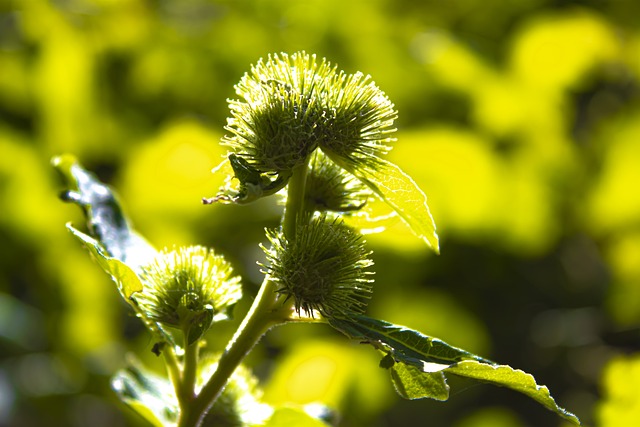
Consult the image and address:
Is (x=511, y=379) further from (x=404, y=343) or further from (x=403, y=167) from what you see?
(x=403, y=167)

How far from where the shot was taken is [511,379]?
3.10 ft

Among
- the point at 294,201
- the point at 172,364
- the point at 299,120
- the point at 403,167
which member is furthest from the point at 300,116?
the point at 403,167

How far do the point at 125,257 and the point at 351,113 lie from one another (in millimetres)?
447

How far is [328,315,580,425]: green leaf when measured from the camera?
37.2 inches

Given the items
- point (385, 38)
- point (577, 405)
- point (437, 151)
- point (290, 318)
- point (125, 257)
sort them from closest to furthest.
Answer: point (290, 318) → point (125, 257) → point (577, 405) → point (437, 151) → point (385, 38)

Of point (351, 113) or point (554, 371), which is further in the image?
point (554, 371)

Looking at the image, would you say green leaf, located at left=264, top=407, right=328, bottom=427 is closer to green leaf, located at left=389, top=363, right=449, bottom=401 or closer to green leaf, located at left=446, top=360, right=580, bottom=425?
green leaf, located at left=389, top=363, right=449, bottom=401

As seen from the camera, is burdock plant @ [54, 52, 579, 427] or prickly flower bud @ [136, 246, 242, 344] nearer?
burdock plant @ [54, 52, 579, 427]

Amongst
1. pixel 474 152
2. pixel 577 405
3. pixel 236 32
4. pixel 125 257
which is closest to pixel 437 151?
pixel 474 152

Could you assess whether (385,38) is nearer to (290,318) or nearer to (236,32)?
(236,32)

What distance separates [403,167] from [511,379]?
2.23 meters

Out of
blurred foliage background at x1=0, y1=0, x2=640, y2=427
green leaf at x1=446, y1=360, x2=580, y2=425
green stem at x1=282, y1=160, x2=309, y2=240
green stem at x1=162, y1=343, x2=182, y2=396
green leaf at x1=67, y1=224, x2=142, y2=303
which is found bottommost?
green leaf at x1=446, y1=360, x2=580, y2=425

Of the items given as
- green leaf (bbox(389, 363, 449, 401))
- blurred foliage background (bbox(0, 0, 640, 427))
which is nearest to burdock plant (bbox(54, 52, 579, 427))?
green leaf (bbox(389, 363, 449, 401))

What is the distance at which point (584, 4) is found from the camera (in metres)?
4.52
